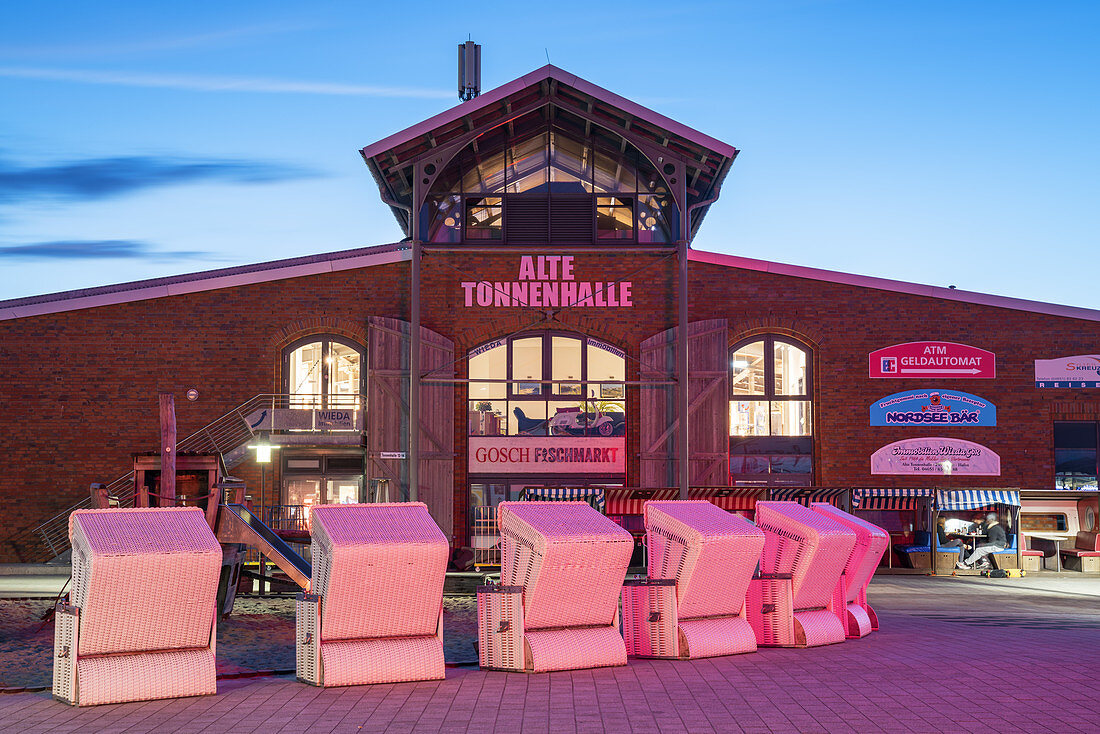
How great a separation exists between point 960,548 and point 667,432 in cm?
649

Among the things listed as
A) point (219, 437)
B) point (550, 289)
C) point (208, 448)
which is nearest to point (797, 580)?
point (550, 289)

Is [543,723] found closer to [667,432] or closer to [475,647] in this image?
[475,647]

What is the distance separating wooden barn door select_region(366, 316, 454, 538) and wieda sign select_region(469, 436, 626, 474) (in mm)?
739

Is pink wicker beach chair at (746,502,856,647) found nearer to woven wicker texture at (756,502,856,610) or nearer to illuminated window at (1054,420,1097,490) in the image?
woven wicker texture at (756,502,856,610)

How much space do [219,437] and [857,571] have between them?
15.0 meters

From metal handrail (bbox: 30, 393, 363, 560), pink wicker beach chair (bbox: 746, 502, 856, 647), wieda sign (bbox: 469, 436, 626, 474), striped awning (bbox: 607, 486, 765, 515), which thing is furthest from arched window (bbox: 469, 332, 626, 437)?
pink wicker beach chair (bbox: 746, 502, 856, 647)

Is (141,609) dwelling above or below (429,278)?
below

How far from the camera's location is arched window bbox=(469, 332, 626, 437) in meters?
23.5

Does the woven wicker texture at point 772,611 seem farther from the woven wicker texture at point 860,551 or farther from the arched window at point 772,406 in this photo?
the arched window at point 772,406

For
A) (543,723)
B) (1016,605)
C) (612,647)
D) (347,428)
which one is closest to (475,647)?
(612,647)

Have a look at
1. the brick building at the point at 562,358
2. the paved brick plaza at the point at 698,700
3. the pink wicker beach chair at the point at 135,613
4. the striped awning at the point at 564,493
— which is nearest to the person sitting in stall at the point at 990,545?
the brick building at the point at 562,358

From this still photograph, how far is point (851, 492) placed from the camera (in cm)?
2300

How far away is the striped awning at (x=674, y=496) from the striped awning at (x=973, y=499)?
13.0ft

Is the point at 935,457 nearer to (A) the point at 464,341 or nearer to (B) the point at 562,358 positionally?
(B) the point at 562,358
